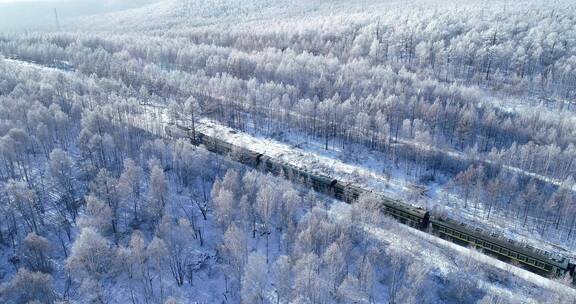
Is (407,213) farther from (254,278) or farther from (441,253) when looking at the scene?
(254,278)

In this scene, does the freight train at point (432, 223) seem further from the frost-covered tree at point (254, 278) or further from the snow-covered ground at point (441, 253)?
the frost-covered tree at point (254, 278)

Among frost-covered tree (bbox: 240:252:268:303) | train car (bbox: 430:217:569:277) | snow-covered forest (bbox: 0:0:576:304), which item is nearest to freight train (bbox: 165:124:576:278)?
train car (bbox: 430:217:569:277)

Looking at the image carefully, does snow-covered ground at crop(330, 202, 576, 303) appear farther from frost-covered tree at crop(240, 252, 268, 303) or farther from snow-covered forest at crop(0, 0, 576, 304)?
frost-covered tree at crop(240, 252, 268, 303)

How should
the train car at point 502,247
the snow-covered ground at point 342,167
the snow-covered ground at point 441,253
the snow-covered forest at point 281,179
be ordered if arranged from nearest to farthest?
the snow-covered forest at point 281,179
the snow-covered ground at point 441,253
the train car at point 502,247
the snow-covered ground at point 342,167

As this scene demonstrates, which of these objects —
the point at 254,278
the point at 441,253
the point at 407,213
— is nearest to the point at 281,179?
the point at 407,213

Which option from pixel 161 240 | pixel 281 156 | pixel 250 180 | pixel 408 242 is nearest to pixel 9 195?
pixel 161 240

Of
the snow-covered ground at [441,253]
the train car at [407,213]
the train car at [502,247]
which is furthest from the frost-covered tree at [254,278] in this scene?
the train car at [502,247]
